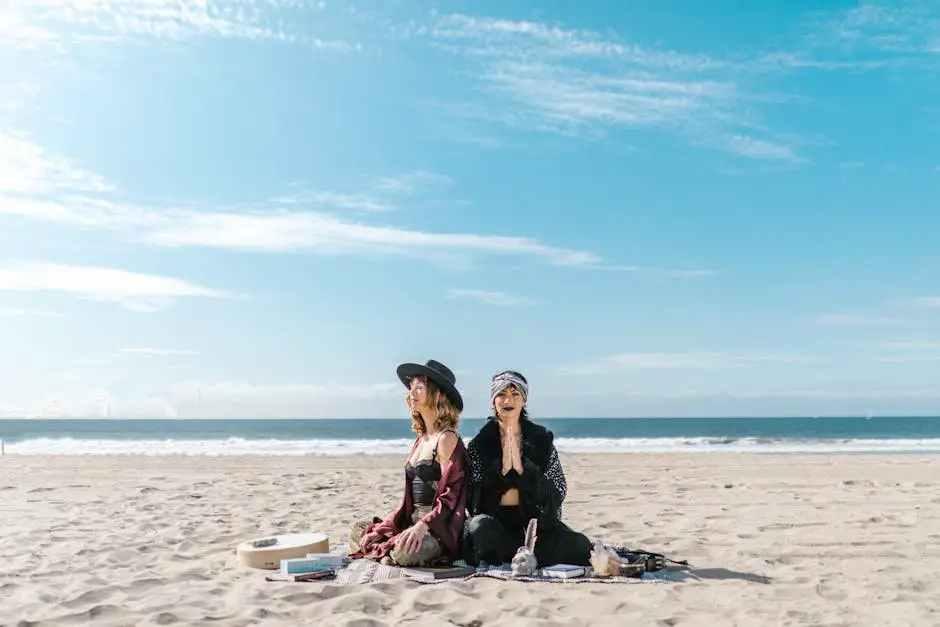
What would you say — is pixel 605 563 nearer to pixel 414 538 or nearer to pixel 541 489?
pixel 541 489

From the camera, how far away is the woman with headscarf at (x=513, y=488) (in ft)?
18.8

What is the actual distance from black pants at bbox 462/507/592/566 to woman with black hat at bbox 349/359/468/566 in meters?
0.12

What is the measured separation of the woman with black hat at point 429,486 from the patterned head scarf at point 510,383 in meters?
0.33

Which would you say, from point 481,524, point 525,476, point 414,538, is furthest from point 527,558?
point 414,538

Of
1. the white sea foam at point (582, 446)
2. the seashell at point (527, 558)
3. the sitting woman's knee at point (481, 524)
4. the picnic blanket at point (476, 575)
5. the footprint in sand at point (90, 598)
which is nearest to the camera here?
the footprint in sand at point (90, 598)

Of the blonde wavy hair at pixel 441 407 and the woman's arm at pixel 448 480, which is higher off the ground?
the blonde wavy hair at pixel 441 407

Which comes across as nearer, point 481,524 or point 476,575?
point 476,575

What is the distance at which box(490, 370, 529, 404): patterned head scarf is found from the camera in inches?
225

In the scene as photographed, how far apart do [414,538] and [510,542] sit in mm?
744

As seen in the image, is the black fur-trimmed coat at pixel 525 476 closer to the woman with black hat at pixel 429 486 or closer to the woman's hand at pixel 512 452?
the woman's hand at pixel 512 452

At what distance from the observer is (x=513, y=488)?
5.81 metres

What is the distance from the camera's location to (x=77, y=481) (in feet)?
44.9

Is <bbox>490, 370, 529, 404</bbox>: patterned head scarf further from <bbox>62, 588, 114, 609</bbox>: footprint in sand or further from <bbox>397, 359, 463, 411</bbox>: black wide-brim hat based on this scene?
<bbox>62, 588, 114, 609</bbox>: footprint in sand

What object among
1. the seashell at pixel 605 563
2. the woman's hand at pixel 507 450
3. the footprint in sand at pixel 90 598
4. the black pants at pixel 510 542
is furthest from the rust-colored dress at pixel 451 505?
the footprint in sand at pixel 90 598
